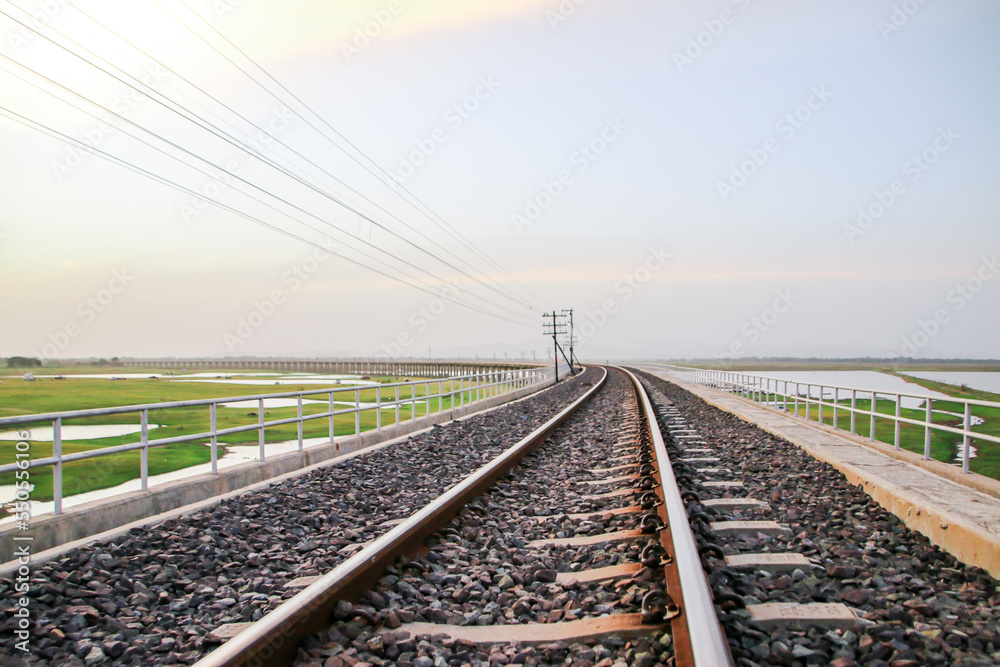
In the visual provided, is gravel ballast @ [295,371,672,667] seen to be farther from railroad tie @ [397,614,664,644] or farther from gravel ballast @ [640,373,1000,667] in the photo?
gravel ballast @ [640,373,1000,667]

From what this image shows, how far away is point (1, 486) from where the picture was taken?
14.3 m

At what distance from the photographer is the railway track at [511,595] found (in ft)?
10.4

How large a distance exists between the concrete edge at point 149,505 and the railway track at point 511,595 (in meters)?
2.56

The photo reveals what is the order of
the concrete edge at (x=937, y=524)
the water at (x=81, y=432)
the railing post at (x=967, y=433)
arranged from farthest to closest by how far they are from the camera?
the water at (x=81, y=432), the railing post at (x=967, y=433), the concrete edge at (x=937, y=524)

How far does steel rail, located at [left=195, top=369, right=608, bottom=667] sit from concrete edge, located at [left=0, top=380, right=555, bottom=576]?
2.68 meters

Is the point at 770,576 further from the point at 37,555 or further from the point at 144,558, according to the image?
the point at 37,555

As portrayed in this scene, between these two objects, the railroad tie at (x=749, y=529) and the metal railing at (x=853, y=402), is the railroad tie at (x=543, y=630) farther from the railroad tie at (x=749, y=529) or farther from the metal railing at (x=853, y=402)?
Result: the metal railing at (x=853, y=402)

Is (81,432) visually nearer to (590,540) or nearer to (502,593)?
(590,540)

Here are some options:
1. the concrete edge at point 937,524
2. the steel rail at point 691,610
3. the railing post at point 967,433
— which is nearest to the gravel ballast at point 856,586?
the concrete edge at point 937,524

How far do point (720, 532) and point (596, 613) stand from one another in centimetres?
227

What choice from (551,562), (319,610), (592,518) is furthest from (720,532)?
(319,610)

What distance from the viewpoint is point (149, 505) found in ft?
22.0

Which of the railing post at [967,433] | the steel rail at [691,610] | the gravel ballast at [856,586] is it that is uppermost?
the railing post at [967,433]

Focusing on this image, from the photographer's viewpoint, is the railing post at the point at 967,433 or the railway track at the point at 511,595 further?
the railing post at the point at 967,433
